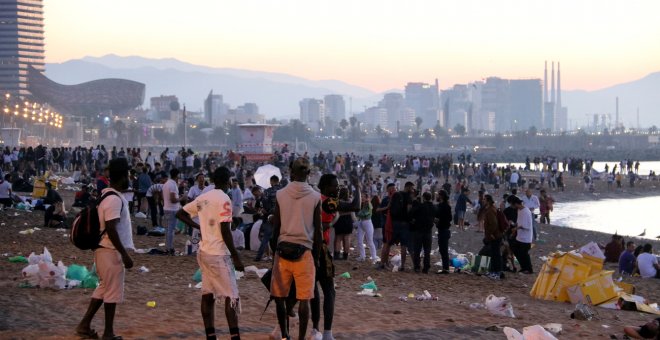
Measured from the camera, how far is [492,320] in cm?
1047

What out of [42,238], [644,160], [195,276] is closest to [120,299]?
[195,276]

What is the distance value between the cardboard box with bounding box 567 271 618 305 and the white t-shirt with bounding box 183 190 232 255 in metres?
6.66

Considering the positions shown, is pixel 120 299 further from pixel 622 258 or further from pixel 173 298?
pixel 622 258

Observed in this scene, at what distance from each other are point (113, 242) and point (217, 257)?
829 mm

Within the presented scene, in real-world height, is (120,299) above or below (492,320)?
above

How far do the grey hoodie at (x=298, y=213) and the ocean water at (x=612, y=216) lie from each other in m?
30.5

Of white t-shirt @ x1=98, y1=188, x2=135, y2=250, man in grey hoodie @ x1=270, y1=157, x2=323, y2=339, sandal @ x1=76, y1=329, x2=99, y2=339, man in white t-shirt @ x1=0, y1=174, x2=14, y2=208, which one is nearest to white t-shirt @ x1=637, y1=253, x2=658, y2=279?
man in grey hoodie @ x1=270, y1=157, x2=323, y2=339

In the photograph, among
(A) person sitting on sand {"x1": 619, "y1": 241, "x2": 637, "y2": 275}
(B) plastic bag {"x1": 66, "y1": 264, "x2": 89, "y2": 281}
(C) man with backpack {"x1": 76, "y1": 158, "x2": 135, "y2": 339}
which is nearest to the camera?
(C) man with backpack {"x1": 76, "y1": 158, "x2": 135, "y2": 339}

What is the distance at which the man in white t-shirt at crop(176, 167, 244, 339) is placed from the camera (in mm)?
7434

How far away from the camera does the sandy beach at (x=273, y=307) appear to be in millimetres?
8914

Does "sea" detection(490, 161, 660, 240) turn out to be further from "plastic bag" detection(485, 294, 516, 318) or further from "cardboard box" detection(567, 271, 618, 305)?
"plastic bag" detection(485, 294, 516, 318)

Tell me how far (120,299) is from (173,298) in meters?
3.05

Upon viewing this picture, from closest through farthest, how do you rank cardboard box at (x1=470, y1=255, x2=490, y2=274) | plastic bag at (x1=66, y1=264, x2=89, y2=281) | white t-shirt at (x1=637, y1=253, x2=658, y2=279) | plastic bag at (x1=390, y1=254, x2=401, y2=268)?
plastic bag at (x1=66, y1=264, x2=89, y2=281) → cardboard box at (x1=470, y1=255, x2=490, y2=274) → plastic bag at (x1=390, y1=254, x2=401, y2=268) → white t-shirt at (x1=637, y1=253, x2=658, y2=279)

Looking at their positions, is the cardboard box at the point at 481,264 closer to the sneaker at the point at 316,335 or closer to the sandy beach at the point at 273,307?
the sandy beach at the point at 273,307
